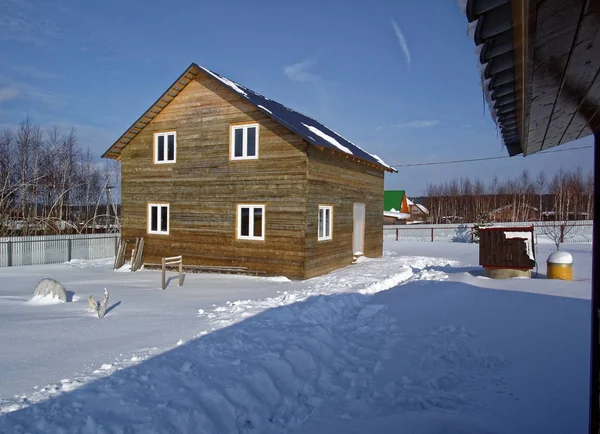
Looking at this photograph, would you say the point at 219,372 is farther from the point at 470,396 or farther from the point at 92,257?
the point at 92,257

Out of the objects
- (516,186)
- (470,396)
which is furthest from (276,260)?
(516,186)

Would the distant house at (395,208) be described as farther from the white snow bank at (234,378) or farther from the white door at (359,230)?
the white snow bank at (234,378)

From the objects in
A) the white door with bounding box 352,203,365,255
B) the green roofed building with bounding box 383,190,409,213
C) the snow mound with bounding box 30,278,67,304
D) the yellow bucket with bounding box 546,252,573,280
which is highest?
the green roofed building with bounding box 383,190,409,213

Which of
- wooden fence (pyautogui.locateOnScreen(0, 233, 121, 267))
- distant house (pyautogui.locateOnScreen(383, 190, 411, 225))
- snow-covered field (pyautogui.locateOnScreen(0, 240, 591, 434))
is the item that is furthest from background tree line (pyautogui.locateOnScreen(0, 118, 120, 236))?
distant house (pyautogui.locateOnScreen(383, 190, 411, 225))

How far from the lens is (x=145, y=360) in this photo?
18.5 feet

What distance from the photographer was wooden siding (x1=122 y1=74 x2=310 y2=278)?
1354 centimetres

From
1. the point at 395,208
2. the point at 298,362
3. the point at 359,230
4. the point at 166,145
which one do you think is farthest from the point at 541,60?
the point at 395,208

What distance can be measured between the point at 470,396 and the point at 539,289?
7.24 metres

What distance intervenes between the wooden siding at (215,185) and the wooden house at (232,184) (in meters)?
0.04

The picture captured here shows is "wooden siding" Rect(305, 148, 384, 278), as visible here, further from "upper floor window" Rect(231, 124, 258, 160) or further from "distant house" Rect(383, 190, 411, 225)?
"distant house" Rect(383, 190, 411, 225)

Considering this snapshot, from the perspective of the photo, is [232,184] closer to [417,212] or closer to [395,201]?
[395,201]

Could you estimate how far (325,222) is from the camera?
14.9 metres

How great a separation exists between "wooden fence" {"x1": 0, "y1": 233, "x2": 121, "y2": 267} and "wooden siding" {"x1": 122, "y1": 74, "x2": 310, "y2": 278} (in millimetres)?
5137

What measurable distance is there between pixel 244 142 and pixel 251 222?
2832 mm
